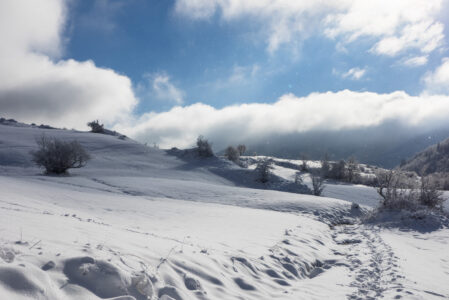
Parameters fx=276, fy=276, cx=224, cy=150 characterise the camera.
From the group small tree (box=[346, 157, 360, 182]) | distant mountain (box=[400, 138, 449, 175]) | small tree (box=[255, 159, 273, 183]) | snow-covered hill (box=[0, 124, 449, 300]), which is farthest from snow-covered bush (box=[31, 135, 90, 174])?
distant mountain (box=[400, 138, 449, 175])

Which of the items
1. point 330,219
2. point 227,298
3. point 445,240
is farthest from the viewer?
point 330,219

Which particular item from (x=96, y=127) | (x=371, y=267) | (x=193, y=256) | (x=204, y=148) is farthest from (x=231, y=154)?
(x=193, y=256)

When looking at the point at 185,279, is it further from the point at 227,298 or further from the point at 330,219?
the point at 330,219

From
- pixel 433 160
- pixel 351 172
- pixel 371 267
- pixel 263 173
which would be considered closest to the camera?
pixel 371 267

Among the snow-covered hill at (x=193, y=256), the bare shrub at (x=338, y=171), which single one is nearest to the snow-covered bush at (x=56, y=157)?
the snow-covered hill at (x=193, y=256)

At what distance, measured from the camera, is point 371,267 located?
6.63 meters

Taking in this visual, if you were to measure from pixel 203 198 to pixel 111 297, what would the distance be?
→ 14323 millimetres

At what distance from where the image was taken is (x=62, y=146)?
20.9 metres

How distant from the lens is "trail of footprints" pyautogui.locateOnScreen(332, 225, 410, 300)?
4.98 metres

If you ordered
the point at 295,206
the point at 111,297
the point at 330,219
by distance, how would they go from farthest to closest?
the point at 295,206
the point at 330,219
the point at 111,297

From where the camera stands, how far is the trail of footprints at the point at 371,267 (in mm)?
4977

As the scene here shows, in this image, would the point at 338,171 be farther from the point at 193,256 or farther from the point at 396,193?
the point at 193,256

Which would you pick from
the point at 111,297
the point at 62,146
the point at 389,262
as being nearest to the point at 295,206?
the point at 389,262

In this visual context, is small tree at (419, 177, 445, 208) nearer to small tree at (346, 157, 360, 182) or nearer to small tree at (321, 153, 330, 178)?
small tree at (346, 157, 360, 182)
